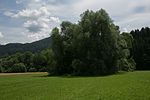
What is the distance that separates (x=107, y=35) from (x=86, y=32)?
231 inches

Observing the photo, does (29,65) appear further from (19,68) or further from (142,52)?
(142,52)

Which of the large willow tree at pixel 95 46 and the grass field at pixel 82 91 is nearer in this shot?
the grass field at pixel 82 91

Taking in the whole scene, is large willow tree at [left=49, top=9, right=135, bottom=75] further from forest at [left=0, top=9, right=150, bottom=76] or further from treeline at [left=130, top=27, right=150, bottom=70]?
treeline at [left=130, top=27, right=150, bottom=70]

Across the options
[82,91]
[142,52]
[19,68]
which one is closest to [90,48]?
[82,91]

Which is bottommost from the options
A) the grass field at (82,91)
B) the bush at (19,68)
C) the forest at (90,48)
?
the grass field at (82,91)

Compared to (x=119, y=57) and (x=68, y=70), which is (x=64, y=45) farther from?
(x=119, y=57)

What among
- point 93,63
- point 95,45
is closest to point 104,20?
point 95,45

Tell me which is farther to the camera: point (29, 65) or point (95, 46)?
point (29, 65)

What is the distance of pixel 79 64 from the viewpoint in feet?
225

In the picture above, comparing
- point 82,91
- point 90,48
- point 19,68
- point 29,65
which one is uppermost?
point 90,48

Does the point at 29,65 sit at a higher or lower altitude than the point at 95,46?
lower

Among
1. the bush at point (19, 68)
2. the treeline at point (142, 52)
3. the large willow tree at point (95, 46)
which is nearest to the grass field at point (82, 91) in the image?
the large willow tree at point (95, 46)

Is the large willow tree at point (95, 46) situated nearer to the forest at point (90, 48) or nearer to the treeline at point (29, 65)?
the forest at point (90, 48)

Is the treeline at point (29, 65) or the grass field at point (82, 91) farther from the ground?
the treeline at point (29, 65)
